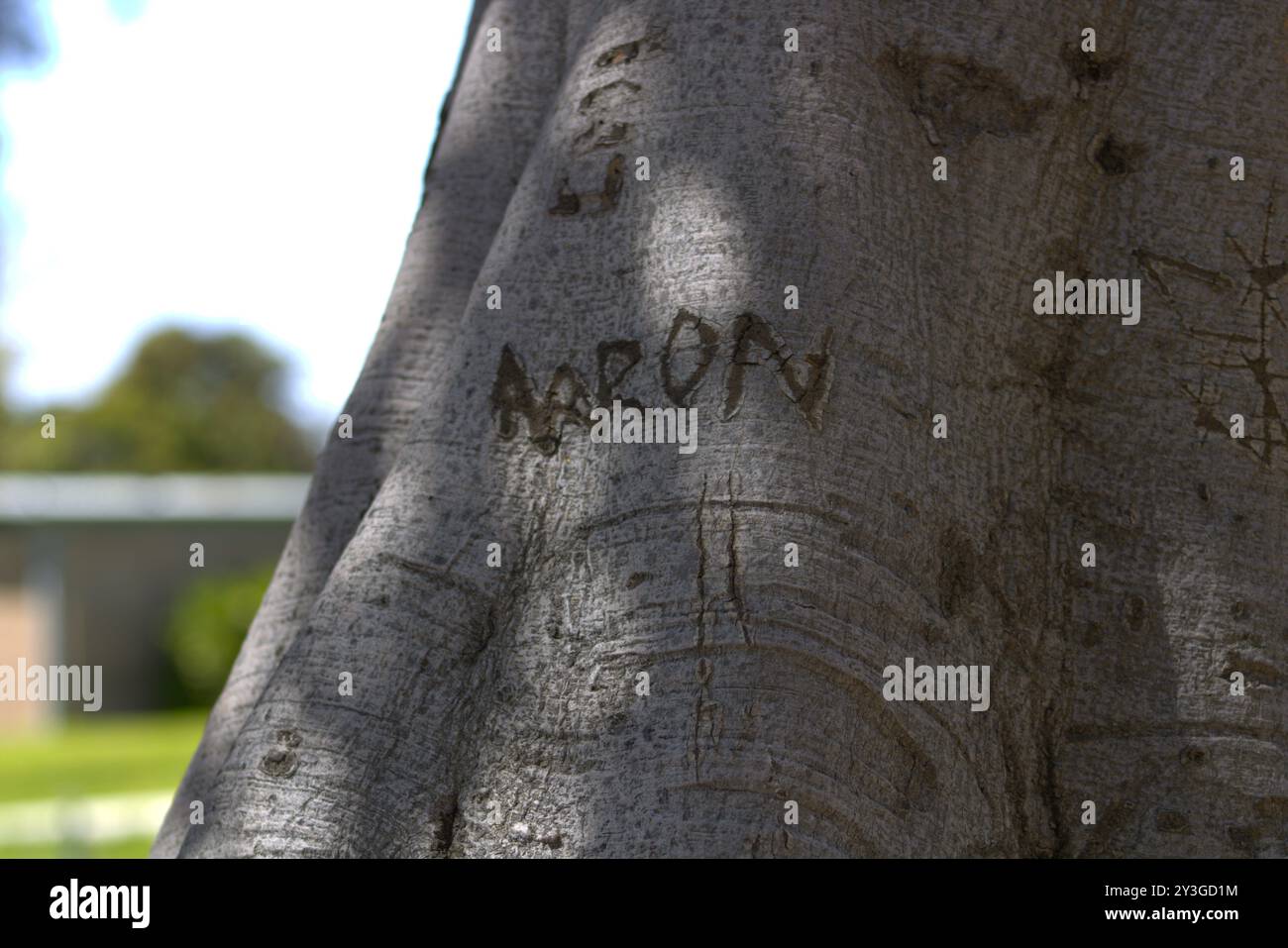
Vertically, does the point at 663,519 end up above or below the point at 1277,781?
above

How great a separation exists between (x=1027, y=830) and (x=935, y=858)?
0.20 metres

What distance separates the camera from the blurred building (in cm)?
2127

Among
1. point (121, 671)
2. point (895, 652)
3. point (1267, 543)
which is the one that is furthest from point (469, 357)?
point (121, 671)

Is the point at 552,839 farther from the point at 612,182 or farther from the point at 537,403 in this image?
the point at 612,182

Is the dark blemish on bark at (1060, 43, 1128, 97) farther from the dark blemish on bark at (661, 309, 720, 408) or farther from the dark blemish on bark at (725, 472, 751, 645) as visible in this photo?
the dark blemish on bark at (725, 472, 751, 645)

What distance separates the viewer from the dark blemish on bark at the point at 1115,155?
223 cm

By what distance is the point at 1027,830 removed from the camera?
2020 mm

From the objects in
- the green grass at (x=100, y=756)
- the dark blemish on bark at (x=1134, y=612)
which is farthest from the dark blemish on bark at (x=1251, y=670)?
the green grass at (x=100, y=756)

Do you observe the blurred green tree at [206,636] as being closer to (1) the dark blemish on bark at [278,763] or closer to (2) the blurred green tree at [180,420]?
(2) the blurred green tree at [180,420]

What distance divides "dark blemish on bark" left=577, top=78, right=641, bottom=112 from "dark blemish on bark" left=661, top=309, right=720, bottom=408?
0.41 metres

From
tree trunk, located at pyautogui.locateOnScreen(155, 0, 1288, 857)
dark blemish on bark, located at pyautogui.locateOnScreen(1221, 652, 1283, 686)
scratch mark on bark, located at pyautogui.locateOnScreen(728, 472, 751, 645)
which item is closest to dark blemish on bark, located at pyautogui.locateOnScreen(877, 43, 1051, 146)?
tree trunk, located at pyautogui.locateOnScreen(155, 0, 1288, 857)

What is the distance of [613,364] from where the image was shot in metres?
2.04

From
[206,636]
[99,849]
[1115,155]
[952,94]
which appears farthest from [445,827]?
[206,636]
